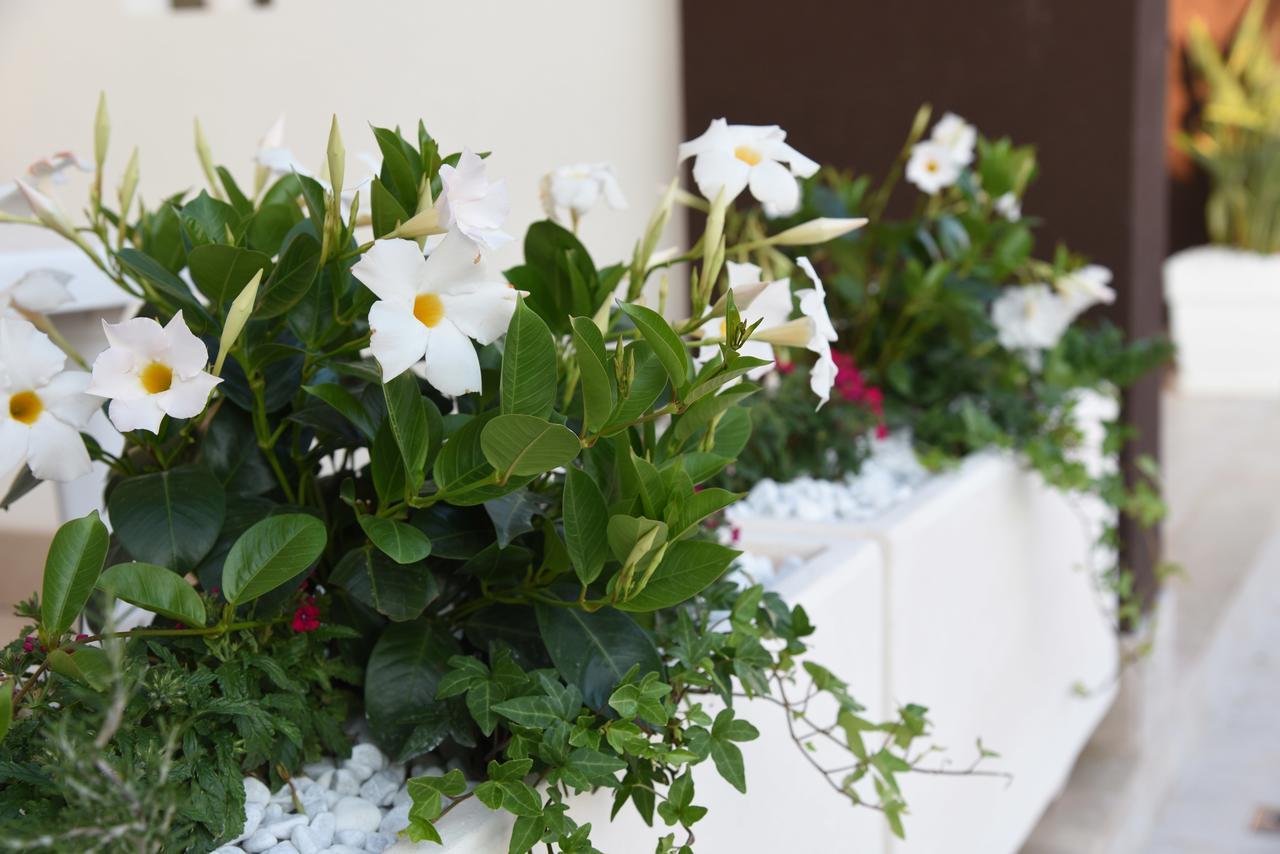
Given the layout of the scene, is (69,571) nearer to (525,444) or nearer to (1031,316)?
(525,444)

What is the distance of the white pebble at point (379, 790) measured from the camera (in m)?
0.93

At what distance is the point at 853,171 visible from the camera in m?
2.57

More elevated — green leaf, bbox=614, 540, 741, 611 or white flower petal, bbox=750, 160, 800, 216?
white flower petal, bbox=750, 160, 800, 216

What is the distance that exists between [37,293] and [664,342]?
529mm

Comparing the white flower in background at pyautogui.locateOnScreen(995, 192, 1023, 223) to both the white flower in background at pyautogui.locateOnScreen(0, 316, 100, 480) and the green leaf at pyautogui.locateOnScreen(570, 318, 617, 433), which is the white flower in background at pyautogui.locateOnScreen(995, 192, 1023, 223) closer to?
the green leaf at pyautogui.locateOnScreen(570, 318, 617, 433)

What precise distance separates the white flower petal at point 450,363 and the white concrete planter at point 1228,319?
597cm

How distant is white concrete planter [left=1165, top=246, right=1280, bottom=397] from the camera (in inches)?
246

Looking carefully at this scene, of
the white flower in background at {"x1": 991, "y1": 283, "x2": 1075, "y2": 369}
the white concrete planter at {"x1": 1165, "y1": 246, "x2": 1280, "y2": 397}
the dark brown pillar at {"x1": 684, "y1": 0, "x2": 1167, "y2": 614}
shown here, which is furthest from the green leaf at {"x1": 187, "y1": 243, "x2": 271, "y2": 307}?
the white concrete planter at {"x1": 1165, "y1": 246, "x2": 1280, "y2": 397}

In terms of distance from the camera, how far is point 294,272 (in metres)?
0.89

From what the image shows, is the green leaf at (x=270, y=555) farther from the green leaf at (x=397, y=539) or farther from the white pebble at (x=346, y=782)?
the white pebble at (x=346, y=782)

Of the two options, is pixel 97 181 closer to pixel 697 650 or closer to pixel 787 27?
pixel 697 650

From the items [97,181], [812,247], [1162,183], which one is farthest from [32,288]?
[1162,183]

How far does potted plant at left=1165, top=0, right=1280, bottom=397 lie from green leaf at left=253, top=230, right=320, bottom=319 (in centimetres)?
597

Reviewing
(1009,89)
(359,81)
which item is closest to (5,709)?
(359,81)
